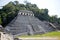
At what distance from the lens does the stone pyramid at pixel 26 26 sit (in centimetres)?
1891

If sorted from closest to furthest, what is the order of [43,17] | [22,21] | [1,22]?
[22,21]
[1,22]
[43,17]

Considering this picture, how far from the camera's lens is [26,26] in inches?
784

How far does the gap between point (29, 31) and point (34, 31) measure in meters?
0.73

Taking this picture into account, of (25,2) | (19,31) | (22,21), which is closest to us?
(19,31)

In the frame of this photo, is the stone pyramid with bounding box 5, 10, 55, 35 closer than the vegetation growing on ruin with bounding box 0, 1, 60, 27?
Yes

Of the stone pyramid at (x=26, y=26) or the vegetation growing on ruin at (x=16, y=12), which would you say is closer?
the stone pyramid at (x=26, y=26)

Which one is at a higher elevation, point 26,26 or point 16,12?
point 16,12

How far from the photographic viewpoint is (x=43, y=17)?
24.4m

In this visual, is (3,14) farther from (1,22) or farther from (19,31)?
(19,31)

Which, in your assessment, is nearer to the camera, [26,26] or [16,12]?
[26,26]

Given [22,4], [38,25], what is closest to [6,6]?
[22,4]

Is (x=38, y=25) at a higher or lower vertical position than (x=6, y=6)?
lower

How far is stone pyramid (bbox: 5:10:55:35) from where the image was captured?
18906mm

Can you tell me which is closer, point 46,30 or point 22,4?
point 46,30
